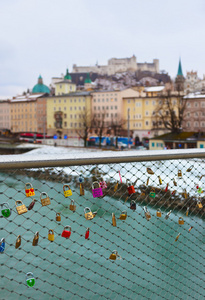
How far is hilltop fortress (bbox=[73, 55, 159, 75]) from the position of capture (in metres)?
118

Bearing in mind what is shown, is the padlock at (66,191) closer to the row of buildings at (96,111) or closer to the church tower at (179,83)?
the church tower at (179,83)

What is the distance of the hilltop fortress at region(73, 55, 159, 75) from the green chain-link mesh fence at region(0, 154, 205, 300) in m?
112

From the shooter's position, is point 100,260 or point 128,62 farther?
point 128,62

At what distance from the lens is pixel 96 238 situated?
9133 millimetres

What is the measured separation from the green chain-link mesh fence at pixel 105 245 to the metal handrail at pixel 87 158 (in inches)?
3.9

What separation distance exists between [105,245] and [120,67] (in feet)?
372

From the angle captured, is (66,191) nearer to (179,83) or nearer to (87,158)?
(87,158)

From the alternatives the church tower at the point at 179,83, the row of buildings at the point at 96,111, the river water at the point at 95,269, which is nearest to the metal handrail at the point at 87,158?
the river water at the point at 95,269

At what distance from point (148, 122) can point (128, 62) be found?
204ft

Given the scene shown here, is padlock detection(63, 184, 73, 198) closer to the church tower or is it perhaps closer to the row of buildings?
the church tower

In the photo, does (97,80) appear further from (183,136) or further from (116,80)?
(183,136)

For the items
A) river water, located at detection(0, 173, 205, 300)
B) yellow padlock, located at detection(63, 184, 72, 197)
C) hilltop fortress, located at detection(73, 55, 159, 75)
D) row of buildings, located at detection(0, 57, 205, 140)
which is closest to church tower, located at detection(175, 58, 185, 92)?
row of buildings, located at detection(0, 57, 205, 140)

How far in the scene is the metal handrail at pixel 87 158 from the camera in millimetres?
1775

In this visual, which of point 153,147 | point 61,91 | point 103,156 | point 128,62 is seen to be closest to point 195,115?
point 153,147
